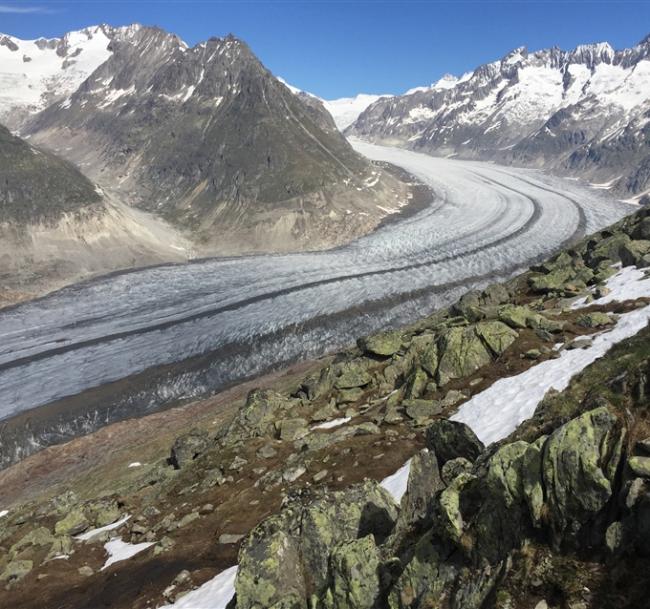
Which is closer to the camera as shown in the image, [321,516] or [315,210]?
[321,516]

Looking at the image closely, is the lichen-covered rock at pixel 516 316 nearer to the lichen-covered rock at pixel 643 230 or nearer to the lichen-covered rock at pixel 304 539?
the lichen-covered rock at pixel 304 539

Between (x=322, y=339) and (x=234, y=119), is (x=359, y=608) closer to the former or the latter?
(x=322, y=339)

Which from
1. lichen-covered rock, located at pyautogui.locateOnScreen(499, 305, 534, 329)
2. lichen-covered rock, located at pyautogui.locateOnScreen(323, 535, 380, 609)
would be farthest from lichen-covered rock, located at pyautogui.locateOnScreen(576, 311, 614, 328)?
lichen-covered rock, located at pyautogui.locateOnScreen(323, 535, 380, 609)

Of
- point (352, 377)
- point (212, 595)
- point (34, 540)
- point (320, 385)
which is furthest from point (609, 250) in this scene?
point (34, 540)

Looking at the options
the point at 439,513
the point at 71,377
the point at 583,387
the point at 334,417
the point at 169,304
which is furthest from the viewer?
the point at 169,304

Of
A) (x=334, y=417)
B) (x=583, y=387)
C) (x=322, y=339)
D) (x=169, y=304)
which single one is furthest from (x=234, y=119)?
(x=583, y=387)

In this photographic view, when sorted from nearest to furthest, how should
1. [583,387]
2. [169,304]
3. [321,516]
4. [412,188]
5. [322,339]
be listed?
1. [321,516]
2. [583,387]
3. [322,339]
4. [169,304]
5. [412,188]

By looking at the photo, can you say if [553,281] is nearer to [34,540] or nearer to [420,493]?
[420,493]
